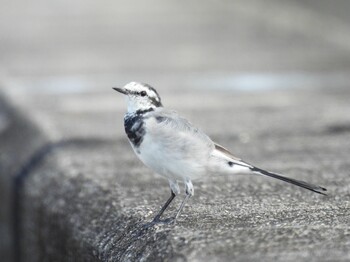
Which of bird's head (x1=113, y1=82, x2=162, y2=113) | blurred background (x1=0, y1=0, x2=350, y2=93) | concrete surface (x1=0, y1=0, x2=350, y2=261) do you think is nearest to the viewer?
concrete surface (x1=0, y1=0, x2=350, y2=261)

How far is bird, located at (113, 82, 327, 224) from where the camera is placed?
3.32 meters

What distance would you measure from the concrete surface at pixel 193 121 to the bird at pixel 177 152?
0.56 ft

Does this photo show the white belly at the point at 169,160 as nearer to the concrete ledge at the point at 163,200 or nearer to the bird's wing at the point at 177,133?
the bird's wing at the point at 177,133

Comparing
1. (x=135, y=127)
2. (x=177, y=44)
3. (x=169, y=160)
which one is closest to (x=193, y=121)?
(x=135, y=127)

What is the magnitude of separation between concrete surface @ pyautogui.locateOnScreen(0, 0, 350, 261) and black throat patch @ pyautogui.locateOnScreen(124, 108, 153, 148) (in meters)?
0.33

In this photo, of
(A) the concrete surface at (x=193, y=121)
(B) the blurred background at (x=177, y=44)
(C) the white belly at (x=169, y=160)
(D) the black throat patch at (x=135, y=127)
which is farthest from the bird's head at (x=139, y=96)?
(B) the blurred background at (x=177, y=44)

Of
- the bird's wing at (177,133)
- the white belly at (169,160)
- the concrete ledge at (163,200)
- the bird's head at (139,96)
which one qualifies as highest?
the bird's head at (139,96)

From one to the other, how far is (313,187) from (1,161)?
3024 mm

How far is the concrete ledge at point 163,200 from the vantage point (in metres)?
2.94

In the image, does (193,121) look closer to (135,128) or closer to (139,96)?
(139,96)

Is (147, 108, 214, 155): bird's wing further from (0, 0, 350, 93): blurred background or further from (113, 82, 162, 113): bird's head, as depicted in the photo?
(0, 0, 350, 93): blurred background

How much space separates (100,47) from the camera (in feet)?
32.1

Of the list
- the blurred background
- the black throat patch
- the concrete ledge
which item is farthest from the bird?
the blurred background

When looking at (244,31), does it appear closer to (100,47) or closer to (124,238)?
(100,47)
